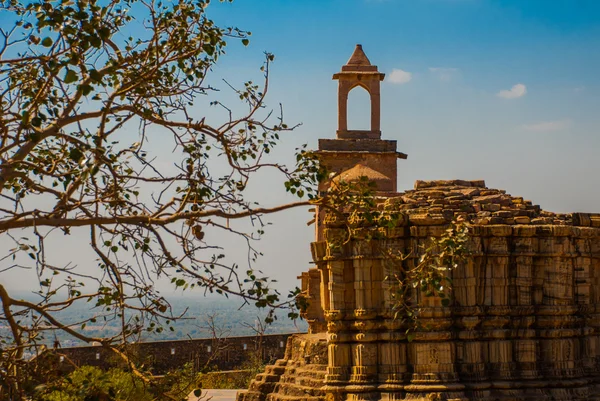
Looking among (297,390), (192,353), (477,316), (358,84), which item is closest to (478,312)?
(477,316)

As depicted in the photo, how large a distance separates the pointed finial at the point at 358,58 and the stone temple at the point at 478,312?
14393 millimetres

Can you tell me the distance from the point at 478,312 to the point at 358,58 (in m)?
16.4

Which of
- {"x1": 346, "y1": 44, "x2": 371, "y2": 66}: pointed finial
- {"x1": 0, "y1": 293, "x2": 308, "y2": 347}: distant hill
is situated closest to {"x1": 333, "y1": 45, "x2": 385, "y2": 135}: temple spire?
{"x1": 346, "y1": 44, "x2": 371, "y2": 66}: pointed finial

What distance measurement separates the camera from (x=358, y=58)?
100 feet

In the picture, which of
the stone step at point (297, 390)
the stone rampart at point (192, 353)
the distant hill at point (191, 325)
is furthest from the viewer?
the stone rampart at point (192, 353)

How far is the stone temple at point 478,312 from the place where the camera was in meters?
15.1

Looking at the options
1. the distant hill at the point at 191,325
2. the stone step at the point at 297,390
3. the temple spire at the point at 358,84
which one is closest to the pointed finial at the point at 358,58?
the temple spire at the point at 358,84

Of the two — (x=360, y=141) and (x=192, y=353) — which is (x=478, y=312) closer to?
(x=360, y=141)

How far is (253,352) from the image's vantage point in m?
32.6

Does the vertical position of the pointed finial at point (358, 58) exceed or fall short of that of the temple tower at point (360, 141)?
it exceeds it

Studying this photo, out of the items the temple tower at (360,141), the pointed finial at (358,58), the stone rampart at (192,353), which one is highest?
the pointed finial at (358,58)

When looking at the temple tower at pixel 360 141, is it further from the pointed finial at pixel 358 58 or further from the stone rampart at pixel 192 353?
the stone rampart at pixel 192 353

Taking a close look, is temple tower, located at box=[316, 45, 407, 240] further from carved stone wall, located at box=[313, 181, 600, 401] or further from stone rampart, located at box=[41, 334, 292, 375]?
carved stone wall, located at box=[313, 181, 600, 401]

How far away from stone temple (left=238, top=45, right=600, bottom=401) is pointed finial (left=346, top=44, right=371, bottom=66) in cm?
1439
